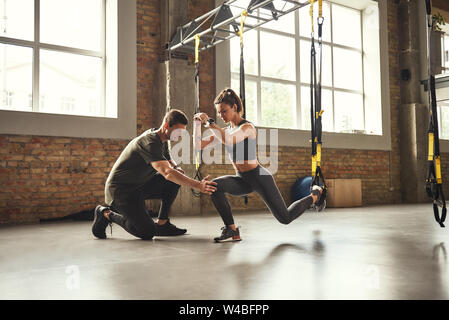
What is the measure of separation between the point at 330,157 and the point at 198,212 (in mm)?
3635

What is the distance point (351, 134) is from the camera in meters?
9.61

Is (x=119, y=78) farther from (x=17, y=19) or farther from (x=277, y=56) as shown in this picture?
(x=277, y=56)

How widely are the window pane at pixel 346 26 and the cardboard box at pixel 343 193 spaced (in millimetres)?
3490

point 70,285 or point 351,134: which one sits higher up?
point 351,134

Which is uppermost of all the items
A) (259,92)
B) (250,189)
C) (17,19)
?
(17,19)

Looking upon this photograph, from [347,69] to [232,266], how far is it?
28.2 feet

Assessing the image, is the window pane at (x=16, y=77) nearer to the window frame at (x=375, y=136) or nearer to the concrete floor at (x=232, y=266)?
the concrete floor at (x=232, y=266)

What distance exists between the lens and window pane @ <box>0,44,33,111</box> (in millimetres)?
6188

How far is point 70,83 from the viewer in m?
6.74

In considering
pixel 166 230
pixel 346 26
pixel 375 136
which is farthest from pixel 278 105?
pixel 166 230

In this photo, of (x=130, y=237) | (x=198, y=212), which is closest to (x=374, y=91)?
(x=198, y=212)

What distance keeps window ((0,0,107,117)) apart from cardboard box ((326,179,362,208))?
181 inches

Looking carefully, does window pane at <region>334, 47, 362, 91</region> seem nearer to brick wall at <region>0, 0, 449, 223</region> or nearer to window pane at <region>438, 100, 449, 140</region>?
brick wall at <region>0, 0, 449, 223</region>
